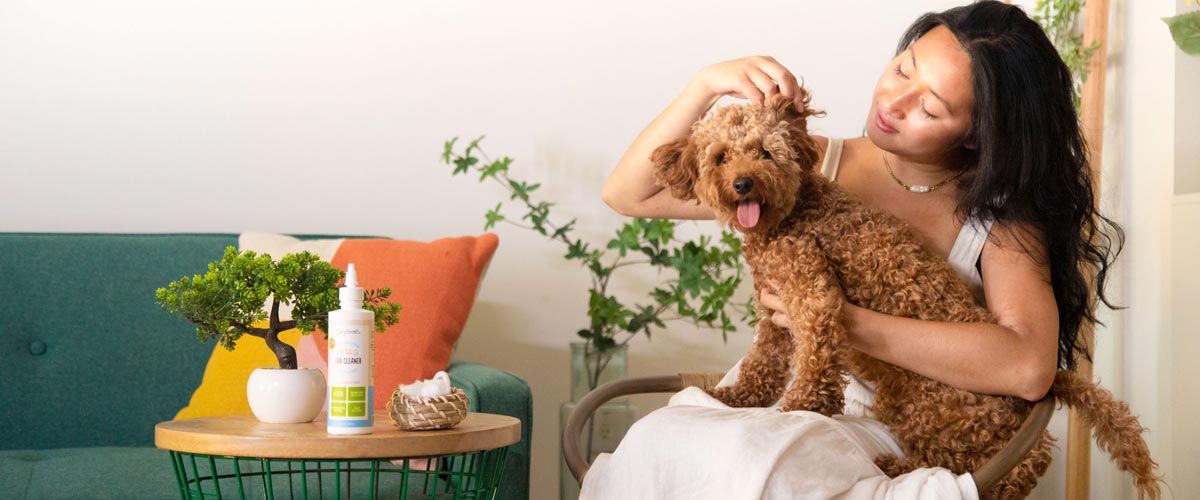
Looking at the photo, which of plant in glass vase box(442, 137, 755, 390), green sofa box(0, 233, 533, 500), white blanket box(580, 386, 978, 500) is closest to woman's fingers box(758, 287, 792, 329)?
white blanket box(580, 386, 978, 500)

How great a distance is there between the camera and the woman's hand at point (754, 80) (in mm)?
Result: 1521

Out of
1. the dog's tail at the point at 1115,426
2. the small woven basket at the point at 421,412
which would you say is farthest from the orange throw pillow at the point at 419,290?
the dog's tail at the point at 1115,426

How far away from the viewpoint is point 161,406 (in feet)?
7.93

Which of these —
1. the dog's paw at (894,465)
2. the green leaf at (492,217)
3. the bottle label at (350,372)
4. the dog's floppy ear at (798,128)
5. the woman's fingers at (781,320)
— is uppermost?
the dog's floppy ear at (798,128)

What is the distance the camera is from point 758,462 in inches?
51.6

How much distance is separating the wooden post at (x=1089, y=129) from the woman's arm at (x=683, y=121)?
1105 mm

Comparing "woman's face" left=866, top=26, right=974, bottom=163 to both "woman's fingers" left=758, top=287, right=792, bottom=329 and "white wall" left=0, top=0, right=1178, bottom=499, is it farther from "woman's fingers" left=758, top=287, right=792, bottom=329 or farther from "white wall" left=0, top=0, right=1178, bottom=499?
"white wall" left=0, top=0, right=1178, bottom=499

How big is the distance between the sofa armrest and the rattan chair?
27 cm

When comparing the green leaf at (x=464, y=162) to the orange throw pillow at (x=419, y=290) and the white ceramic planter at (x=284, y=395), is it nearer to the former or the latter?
the orange throw pillow at (x=419, y=290)

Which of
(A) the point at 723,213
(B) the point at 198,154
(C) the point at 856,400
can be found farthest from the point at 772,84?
(B) the point at 198,154

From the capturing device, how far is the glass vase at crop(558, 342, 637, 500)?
8.77 ft

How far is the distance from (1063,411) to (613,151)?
1352mm

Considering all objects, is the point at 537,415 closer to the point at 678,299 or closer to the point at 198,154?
the point at 678,299

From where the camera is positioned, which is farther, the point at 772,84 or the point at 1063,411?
the point at 1063,411
